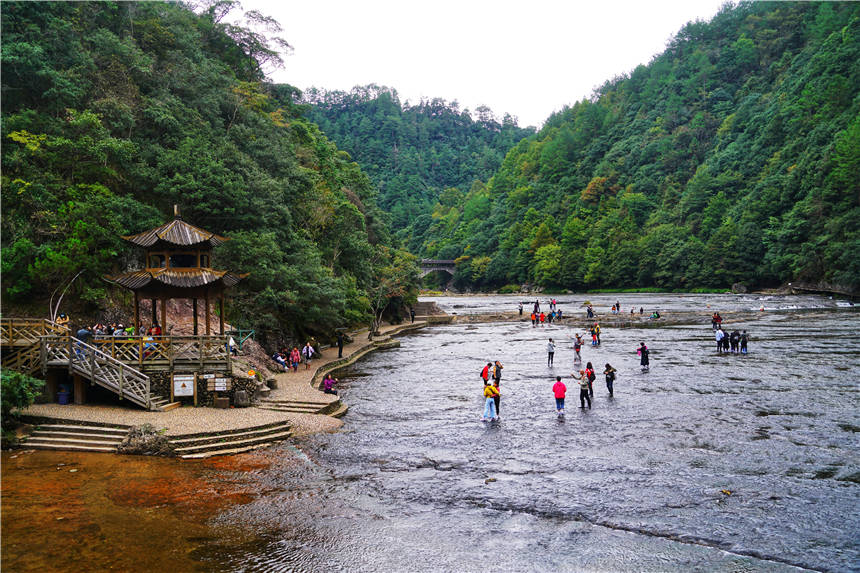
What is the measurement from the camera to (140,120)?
114 ft

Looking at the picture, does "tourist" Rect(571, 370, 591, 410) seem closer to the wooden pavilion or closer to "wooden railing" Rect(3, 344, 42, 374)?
the wooden pavilion

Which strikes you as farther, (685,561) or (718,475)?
(718,475)

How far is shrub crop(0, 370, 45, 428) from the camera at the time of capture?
51.5 ft

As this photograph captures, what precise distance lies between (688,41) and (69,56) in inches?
6725

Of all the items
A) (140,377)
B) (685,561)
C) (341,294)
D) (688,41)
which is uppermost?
(688,41)

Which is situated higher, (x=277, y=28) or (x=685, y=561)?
(x=277, y=28)

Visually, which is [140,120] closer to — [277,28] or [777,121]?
[277,28]

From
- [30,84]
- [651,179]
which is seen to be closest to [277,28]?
[30,84]

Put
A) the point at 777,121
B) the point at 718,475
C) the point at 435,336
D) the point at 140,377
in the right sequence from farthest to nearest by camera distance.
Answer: the point at 777,121, the point at 435,336, the point at 140,377, the point at 718,475

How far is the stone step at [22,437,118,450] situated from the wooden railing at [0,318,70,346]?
416 cm

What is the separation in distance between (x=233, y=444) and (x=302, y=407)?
4.92 m

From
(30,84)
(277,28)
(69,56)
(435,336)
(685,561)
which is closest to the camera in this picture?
(685,561)

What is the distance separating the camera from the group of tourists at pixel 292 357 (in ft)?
98.8

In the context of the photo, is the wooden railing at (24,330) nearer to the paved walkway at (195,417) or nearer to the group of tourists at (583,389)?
the paved walkway at (195,417)
